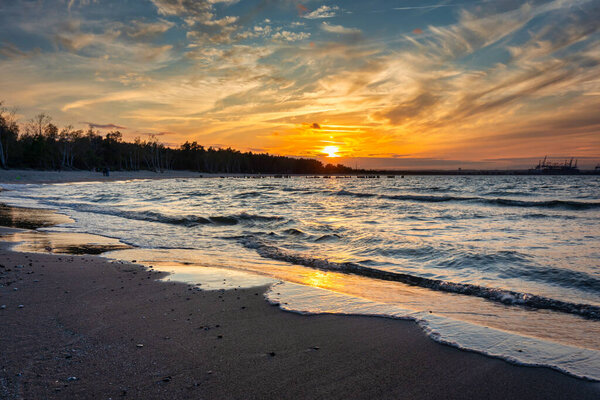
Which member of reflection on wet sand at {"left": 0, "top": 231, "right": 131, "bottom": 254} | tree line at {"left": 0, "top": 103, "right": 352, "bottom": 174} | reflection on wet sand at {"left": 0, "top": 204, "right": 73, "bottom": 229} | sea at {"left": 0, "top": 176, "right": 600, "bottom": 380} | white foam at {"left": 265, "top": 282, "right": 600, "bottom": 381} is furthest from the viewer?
tree line at {"left": 0, "top": 103, "right": 352, "bottom": 174}

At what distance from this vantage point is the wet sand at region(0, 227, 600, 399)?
8.67 ft

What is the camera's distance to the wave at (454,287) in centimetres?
504

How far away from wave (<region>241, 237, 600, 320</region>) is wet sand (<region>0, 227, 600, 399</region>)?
2337 millimetres

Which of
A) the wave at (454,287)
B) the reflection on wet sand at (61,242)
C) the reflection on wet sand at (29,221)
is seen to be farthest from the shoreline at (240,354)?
the reflection on wet sand at (29,221)

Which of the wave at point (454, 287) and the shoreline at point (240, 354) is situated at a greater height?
the shoreline at point (240, 354)

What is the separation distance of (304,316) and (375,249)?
5.38 meters

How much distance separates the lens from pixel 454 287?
6031 mm

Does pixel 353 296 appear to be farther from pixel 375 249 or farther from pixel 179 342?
pixel 375 249

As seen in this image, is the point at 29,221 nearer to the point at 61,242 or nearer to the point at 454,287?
the point at 61,242

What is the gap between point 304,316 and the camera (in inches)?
170

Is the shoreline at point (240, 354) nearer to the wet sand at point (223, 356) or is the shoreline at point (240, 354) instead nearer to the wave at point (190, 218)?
the wet sand at point (223, 356)

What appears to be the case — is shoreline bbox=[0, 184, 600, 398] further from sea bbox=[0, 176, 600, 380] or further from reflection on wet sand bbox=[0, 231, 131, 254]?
reflection on wet sand bbox=[0, 231, 131, 254]

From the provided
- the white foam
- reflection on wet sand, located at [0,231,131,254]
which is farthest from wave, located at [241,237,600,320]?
reflection on wet sand, located at [0,231,131,254]

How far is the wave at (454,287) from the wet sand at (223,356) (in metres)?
2.34
